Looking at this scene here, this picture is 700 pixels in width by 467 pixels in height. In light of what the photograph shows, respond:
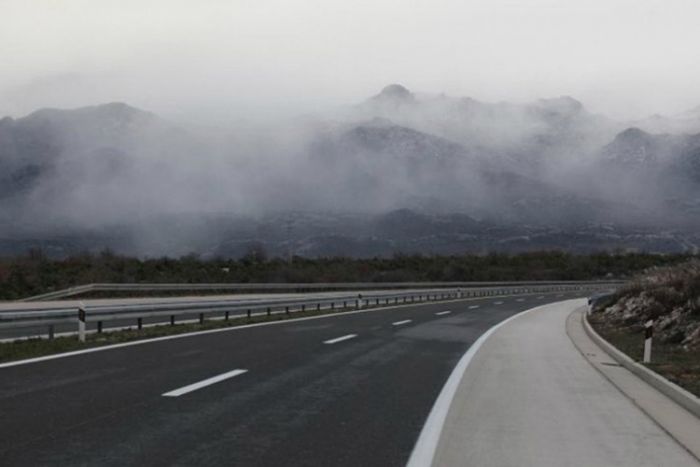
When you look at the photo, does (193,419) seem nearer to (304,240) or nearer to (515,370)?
(515,370)

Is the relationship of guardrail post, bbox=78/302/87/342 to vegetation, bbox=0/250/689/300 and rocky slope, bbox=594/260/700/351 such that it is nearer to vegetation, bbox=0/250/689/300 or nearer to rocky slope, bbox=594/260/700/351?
rocky slope, bbox=594/260/700/351

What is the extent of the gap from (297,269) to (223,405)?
61750 millimetres

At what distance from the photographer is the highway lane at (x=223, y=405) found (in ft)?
20.8

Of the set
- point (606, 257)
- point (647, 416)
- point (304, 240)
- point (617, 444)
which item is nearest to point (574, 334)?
point (647, 416)

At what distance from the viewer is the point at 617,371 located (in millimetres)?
12875

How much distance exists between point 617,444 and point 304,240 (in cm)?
15320

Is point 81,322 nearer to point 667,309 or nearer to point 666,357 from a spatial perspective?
point 666,357

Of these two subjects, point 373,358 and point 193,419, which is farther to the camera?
point 373,358

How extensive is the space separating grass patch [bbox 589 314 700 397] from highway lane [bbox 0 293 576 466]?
3465 mm

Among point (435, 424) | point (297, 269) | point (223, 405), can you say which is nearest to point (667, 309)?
point (435, 424)

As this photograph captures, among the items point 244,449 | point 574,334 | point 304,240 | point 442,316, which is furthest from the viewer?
point 304,240

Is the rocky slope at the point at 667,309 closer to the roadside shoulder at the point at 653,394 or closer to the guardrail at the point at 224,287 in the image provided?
the roadside shoulder at the point at 653,394

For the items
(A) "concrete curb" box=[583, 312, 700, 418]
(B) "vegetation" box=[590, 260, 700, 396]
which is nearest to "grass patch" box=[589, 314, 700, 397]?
(B) "vegetation" box=[590, 260, 700, 396]

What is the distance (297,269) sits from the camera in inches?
2761
